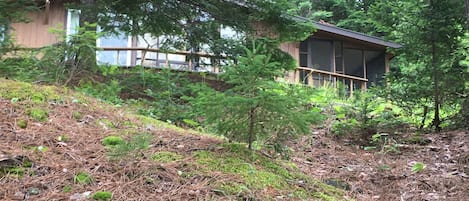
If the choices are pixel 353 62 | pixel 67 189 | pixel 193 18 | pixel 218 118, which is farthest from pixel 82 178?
pixel 353 62

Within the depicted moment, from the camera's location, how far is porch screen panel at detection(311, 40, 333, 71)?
1791 centimetres

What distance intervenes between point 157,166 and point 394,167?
329cm

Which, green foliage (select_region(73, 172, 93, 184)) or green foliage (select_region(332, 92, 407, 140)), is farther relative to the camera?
green foliage (select_region(332, 92, 407, 140))

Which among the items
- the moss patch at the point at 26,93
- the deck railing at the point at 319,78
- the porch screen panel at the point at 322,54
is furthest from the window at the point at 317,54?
the moss patch at the point at 26,93

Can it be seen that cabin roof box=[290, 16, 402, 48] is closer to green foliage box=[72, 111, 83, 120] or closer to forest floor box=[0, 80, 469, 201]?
forest floor box=[0, 80, 469, 201]

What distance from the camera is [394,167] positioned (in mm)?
5551

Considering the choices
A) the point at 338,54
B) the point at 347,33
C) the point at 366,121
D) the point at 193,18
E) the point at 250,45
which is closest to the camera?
the point at 366,121

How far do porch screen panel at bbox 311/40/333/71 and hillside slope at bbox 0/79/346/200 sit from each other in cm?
1392

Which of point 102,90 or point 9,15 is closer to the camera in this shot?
point 9,15

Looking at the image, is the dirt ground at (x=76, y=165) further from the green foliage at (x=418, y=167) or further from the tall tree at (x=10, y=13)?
the tall tree at (x=10, y=13)

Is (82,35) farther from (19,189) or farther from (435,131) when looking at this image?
(435,131)

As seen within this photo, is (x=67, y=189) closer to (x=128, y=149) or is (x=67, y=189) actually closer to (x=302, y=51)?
(x=128, y=149)

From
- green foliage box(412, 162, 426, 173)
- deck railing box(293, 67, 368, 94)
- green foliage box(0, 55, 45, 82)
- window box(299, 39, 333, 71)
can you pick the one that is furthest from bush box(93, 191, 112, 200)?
window box(299, 39, 333, 71)

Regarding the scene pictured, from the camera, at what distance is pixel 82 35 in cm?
680
